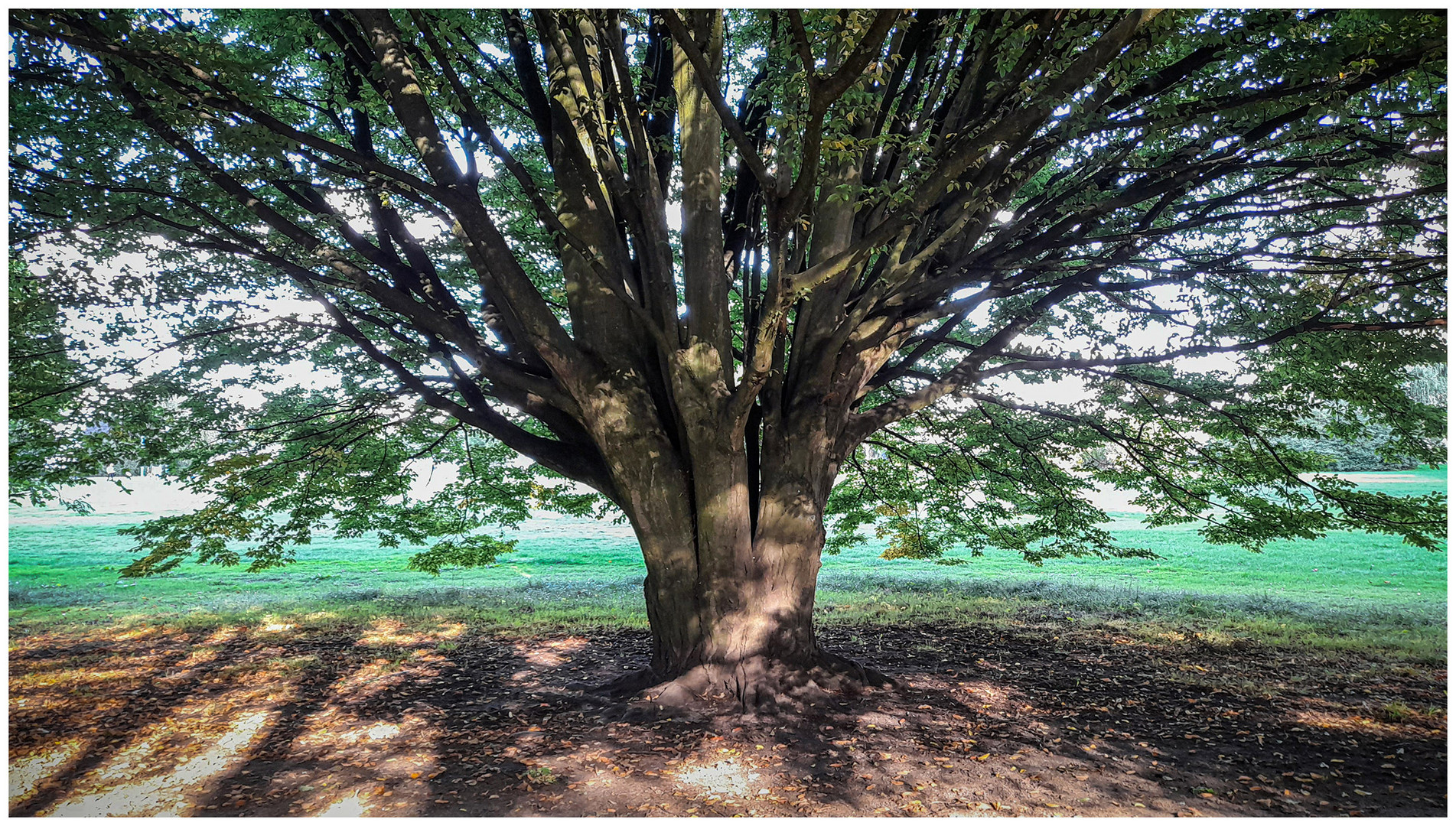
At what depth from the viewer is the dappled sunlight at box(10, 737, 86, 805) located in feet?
12.6

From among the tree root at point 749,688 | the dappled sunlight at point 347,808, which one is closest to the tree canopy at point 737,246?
the tree root at point 749,688

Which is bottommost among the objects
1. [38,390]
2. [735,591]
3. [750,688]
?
[750,688]

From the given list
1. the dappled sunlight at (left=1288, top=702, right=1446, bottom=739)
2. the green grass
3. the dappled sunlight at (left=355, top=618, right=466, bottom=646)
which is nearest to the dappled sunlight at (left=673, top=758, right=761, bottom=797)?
the dappled sunlight at (left=1288, top=702, right=1446, bottom=739)

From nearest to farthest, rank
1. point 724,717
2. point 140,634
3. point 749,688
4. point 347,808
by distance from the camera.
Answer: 1. point 347,808
2. point 724,717
3. point 749,688
4. point 140,634

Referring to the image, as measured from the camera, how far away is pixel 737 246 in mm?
6242

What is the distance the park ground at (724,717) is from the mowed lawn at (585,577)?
679mm

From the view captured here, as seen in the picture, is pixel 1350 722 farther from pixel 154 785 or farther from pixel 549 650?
pixel 154 785

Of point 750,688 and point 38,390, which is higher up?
point 38,390

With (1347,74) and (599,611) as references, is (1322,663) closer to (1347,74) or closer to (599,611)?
(1347,74)

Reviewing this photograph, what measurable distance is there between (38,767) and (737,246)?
18.9ft

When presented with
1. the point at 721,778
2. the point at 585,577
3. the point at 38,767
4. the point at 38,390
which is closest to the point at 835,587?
the point at 585,577

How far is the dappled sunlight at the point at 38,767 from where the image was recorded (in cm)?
386

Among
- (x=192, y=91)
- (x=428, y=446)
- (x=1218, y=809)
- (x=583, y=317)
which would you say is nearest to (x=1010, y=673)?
(x=1218, y=809)

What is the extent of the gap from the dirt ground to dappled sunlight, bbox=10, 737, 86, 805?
2 centimetres
